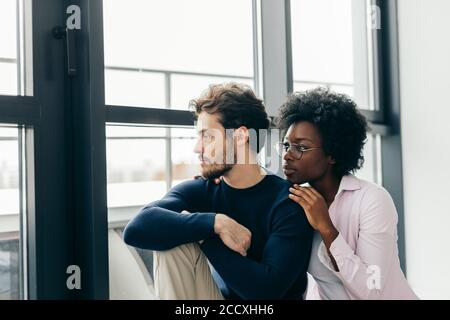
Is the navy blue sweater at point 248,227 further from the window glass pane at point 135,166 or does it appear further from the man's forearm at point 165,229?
the window glass pane at point 135,166

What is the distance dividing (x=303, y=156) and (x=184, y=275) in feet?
1.56

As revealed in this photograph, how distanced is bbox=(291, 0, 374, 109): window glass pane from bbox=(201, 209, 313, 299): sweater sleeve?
0.72 metres

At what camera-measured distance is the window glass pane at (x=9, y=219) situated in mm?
1338

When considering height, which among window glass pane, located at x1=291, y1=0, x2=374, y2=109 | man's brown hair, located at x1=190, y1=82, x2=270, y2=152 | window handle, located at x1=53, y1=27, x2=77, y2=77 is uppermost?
window glass pane, located at x1=291, y1=0, x2=374, y2=109

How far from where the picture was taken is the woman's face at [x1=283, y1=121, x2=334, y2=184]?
1.52m

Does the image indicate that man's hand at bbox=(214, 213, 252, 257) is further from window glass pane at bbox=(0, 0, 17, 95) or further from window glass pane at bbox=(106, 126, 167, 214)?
window glass pane at bbox=(0, 0, 17, 95)

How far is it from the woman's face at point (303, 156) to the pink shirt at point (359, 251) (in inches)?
4.1

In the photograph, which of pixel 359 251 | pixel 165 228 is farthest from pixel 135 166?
pixel 359 251

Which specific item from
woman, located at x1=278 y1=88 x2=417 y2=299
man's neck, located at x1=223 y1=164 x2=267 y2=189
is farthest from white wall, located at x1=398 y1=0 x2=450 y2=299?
man's neck, located at x1=223 y1=164 x2=267 y2=189

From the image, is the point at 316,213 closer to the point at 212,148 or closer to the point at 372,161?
the point at 212,148

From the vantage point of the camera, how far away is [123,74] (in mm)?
1523
